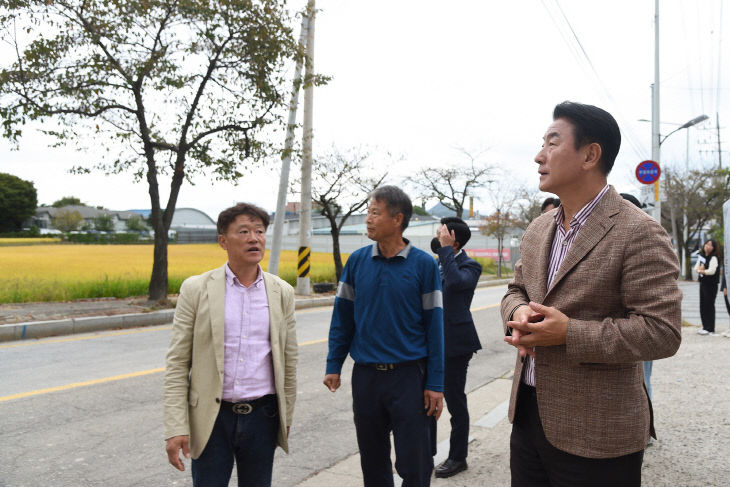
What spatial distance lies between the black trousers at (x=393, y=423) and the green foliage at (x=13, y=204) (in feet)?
105

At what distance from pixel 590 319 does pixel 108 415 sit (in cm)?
483

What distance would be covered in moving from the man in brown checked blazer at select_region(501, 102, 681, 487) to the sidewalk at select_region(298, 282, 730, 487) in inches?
81.9

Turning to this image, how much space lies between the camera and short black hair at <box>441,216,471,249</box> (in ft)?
13.3

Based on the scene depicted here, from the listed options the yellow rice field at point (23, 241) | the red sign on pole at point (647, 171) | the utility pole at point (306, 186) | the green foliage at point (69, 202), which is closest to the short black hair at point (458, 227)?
the red sign on pole at point (647, 171)

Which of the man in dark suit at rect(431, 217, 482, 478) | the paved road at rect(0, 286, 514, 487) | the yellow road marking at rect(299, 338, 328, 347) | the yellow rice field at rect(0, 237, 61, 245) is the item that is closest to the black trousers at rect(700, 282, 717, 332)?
the paved road at rect(0, 286, 514, 487)

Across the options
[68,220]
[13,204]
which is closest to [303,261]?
[13,204]

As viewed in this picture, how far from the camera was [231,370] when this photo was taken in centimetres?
260

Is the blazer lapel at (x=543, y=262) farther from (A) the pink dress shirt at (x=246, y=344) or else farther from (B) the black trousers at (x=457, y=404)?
(B) the black trousers at (x=457, y=404)

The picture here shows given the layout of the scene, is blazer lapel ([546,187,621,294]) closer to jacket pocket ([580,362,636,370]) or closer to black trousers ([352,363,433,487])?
jacket pocket ([580,362,636,370])

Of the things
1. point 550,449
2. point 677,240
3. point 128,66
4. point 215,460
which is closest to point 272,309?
point 215,460

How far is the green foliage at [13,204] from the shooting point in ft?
101

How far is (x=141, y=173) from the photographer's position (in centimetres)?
1350

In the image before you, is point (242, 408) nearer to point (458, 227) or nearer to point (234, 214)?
point (234, 214)

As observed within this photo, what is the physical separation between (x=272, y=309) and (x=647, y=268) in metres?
1.69
